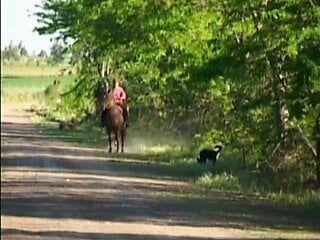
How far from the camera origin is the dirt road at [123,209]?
1777cm

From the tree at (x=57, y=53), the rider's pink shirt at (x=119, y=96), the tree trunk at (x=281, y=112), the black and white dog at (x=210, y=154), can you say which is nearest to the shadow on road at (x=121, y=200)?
the black and white dog at (x=210, y=154)

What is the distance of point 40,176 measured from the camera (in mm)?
27562

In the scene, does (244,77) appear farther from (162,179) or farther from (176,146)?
(176,146)

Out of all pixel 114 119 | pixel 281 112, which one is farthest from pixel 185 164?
pixel 281 112

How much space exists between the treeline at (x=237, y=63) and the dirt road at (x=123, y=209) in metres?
1.98

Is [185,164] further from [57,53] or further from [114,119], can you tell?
[57,53]

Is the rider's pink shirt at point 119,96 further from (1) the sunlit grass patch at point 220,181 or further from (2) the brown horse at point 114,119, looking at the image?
(1) the sunlit grass patch at point 220,181

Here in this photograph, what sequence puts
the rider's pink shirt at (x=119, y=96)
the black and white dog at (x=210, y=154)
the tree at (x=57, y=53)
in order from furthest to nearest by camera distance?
the tree at (x=57, y=53) < the rider's pink shirt at (x=119, y=96) < the black and white dog at (x=210, y=154)

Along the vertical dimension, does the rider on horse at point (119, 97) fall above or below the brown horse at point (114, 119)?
above

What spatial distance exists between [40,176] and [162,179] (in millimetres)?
3079

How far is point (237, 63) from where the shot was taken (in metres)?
22.0

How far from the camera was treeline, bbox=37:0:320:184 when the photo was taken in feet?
69.5

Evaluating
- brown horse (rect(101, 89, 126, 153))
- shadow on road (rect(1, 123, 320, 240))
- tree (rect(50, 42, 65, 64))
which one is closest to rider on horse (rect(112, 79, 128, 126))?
brown horse (rect(101, 89, 126, 153))

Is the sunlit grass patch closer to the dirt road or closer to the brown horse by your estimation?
the dirt road
